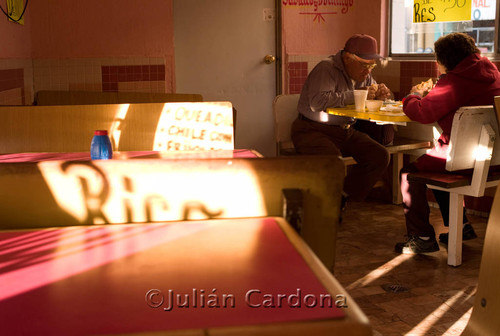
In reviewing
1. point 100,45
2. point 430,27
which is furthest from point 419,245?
point 100,45

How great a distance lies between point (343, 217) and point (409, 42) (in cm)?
193


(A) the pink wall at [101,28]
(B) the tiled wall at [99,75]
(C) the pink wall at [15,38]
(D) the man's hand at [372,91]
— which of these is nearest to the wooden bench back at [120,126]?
(C) the pink wall at [15,38]

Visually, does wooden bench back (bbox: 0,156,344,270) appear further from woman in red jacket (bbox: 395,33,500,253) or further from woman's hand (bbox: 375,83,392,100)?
woman's hand (bbox: 375,83,392,100)

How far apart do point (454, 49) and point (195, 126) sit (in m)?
1.64

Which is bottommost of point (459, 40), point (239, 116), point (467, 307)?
point (467, 307)

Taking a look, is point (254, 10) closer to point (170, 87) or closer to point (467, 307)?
point (170, 87)

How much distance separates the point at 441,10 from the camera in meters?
5.34

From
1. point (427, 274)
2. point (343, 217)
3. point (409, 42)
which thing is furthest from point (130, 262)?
point (409, 42)

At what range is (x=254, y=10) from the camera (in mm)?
6223

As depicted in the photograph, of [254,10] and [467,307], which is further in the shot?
[254,10]

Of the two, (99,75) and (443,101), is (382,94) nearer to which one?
(443,101)

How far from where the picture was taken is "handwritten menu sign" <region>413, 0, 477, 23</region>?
5156 millimetres

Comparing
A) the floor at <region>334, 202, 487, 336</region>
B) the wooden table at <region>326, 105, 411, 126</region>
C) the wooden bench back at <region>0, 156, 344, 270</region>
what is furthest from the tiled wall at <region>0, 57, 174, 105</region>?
the wooden bench back at <region>0, 156, 344, 270</region>

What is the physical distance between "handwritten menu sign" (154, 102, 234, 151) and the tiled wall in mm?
2105
